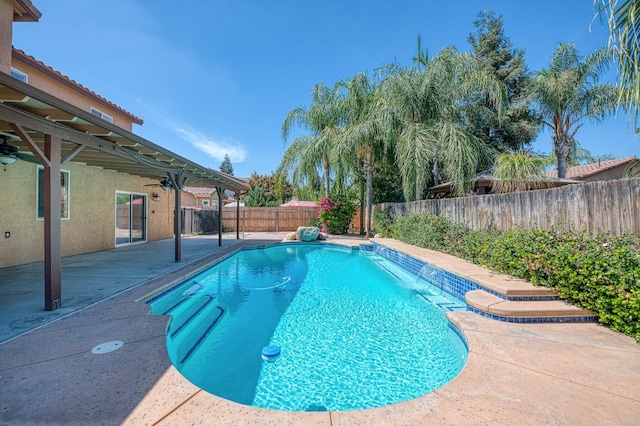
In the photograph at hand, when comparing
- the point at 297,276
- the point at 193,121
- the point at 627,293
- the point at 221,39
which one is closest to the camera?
the point at 627,293

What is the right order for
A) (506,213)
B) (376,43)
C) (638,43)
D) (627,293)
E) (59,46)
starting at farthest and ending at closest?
(376,43) → (59,46) → (506,213) → (627,293) → (638,43)

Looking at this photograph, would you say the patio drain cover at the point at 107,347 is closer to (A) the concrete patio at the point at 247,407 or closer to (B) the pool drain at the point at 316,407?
(A) the concrete patio at the point at 247,407

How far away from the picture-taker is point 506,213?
6.55 meters

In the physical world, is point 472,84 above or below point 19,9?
above

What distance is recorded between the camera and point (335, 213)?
54.5ft

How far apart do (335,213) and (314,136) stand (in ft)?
16.0

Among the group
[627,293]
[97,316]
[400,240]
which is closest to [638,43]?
[627,293]

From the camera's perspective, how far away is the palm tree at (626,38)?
7.07 feet

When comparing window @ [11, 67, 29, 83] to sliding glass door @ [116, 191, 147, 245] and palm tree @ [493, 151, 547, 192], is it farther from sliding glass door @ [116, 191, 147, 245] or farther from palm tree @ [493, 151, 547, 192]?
palm tree @ [493, 151, 547, 192]

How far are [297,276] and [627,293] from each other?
6.29m

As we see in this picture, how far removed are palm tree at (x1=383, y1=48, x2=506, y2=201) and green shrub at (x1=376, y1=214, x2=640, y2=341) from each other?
13.8 ft

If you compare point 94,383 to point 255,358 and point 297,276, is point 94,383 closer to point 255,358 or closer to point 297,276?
point 255,358

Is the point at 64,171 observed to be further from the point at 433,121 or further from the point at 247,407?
the point at 433,121

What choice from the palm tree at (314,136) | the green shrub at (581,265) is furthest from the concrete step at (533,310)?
the palm tree at (314,136)
